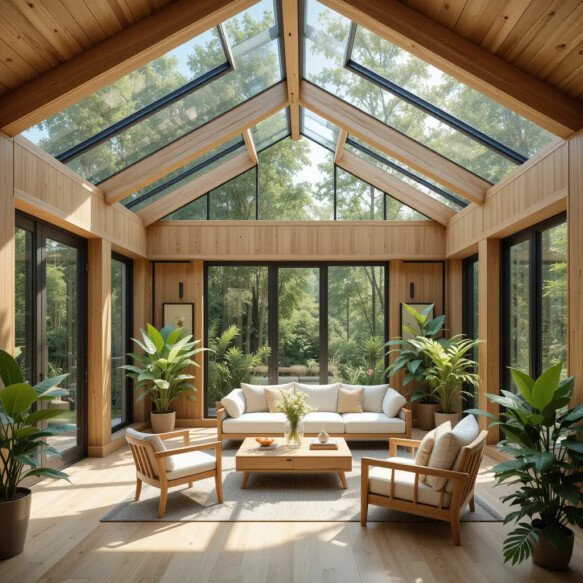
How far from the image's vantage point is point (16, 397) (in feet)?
11.8

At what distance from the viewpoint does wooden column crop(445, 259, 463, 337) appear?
8141mm

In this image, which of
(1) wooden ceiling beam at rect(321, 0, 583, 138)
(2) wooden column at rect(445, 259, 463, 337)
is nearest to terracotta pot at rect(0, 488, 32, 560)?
(1) wooden ceiling beam at rect(321, 0, 583, 138)

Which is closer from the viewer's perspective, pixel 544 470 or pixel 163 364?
pixel 544 470

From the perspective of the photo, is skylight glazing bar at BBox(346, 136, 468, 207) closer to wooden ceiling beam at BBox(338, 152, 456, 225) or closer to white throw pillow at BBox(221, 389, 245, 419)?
wooden ceiling beam at BBox(338, 152, 456, 225)

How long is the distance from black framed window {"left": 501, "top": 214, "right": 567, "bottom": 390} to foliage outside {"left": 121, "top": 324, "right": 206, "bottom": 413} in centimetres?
414

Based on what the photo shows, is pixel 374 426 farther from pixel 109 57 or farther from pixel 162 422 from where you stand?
pixel 109 57

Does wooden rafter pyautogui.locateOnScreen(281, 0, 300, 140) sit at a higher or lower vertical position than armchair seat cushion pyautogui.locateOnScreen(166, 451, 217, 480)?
higher

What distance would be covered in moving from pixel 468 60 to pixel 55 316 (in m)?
4.81

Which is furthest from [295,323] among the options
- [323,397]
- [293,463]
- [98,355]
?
[293,463]

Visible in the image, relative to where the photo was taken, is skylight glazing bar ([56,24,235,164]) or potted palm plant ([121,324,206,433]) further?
potted palm plant ([121,324,206,433])

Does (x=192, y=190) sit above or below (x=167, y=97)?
below

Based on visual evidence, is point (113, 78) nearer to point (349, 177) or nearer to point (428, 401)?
point (349, 177)

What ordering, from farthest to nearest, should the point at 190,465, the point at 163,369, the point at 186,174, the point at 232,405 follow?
the point at 186,174 → the point at 163,369 → the point at 232,405 → the point at 190,465

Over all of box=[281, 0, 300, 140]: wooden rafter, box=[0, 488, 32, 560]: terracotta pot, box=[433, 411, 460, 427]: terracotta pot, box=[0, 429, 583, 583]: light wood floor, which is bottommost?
box=[0, 429, 583, 583]: light wood floor
